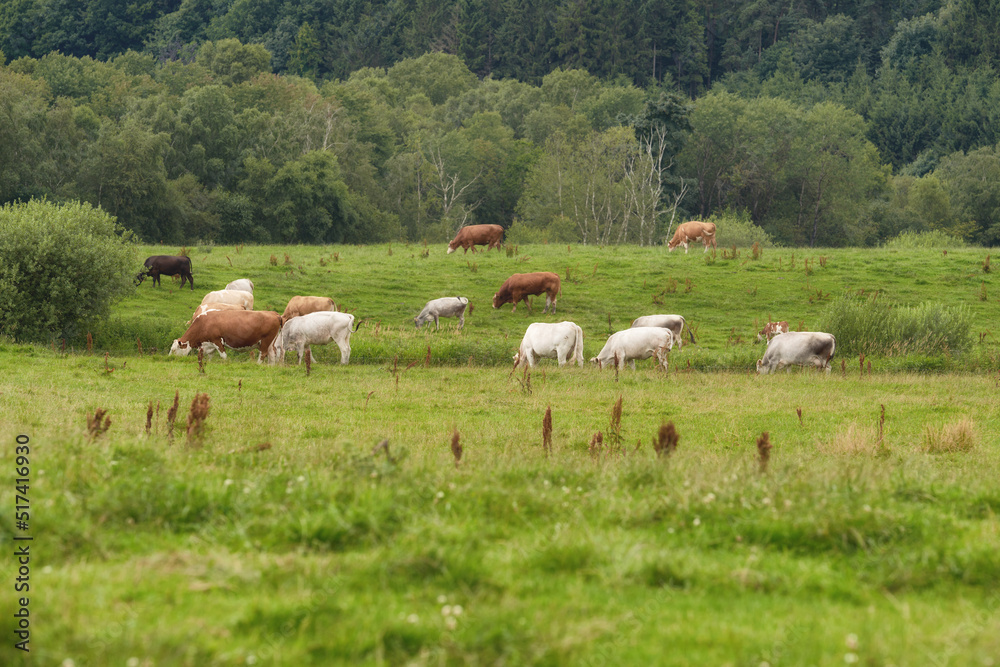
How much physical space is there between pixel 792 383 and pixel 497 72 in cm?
14722

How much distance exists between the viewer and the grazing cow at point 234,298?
1137 inches

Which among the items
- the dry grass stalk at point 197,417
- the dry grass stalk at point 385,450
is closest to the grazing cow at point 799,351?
the dry grass stalk at point 385,450

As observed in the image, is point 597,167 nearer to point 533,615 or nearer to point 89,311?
point 89,311

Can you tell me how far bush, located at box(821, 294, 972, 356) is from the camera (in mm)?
27266

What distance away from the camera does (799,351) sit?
83.1 ft

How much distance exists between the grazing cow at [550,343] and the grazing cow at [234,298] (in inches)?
374

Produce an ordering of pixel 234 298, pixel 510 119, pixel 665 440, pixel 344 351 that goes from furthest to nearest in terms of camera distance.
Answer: pixel 510 119
pixel 234 298
pixel 344 351
pixel 665 440

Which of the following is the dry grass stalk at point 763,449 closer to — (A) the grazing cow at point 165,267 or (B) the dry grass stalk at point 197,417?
(B) the dry grass stalk at point 197,417

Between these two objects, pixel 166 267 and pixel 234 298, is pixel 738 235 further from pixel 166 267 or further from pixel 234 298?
pixel 234 298

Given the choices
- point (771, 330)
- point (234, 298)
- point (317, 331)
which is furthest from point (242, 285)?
point (771, 330)

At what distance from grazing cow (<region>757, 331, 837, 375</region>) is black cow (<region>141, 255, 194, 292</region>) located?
68.8 ft

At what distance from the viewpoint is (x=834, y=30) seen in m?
147

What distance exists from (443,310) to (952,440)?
20141 mm

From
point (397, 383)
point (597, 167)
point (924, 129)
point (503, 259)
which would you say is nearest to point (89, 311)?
point (397, 383)
